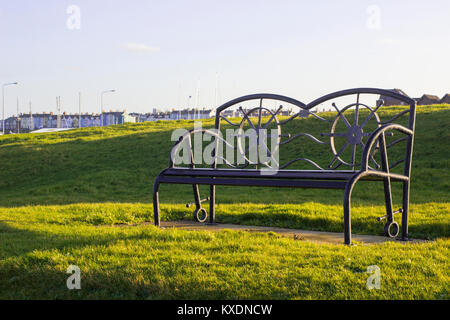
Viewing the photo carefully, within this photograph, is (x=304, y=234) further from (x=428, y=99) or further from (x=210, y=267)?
(x=428, y=99)

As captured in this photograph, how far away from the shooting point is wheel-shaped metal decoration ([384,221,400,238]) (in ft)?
16.2

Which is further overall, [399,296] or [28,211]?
[28,211]

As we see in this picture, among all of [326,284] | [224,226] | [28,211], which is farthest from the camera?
[28,211]

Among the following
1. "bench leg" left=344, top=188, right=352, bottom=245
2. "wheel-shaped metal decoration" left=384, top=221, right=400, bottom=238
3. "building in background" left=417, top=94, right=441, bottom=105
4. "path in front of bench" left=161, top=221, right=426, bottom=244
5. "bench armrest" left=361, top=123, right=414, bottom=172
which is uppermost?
"building in background" left=417, top=94, right=441, bottom=105

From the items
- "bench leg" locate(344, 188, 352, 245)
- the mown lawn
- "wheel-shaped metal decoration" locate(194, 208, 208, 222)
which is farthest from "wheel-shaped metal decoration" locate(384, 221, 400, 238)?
"wheel-shaped metal decoration" locate(194, 208, 208, 222)

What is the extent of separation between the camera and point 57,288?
3.43 m

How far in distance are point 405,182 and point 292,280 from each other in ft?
7.73

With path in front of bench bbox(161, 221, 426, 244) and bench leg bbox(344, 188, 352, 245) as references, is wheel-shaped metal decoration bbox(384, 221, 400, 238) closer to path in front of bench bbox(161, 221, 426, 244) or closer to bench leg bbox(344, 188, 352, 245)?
path in front of bench bbox(161, 221, 426, 244)

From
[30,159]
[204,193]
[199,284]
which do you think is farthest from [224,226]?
[30,159]

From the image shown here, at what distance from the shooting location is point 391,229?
16.9 feet

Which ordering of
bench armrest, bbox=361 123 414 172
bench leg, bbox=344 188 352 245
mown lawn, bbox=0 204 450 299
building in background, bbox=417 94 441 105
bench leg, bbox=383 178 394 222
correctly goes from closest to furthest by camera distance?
mown lawn, bbox=0 204 450 299 → bench leg, bbox=344 188 352 245 → bench armrest, bbox=361 123 414 172 → bench leg, bbox=383 178 394 222 → building in background, bbox=417 94 441 105

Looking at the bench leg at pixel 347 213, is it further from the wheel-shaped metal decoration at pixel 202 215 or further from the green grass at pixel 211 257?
the wheel-shaped metal decoration at pixel 202 215

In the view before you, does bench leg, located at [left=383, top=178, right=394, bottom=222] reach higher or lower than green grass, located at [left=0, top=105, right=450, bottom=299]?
higher
